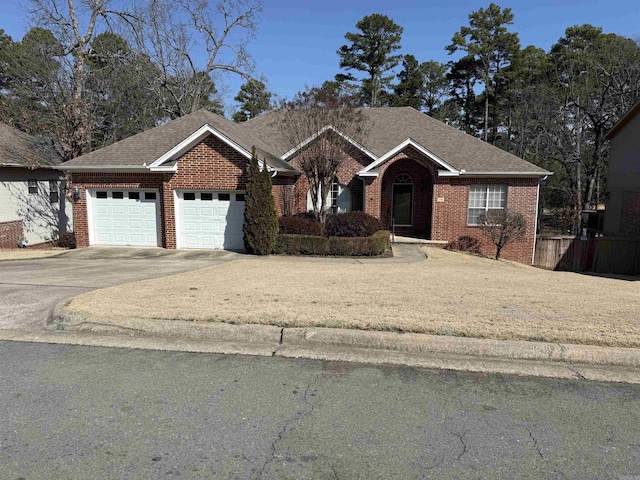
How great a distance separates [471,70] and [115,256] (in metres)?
37.1

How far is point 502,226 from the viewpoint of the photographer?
702 inches

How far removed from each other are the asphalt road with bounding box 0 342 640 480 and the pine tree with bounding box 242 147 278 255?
32.4 ft

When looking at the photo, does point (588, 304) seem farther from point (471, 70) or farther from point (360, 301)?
point (471, 70)

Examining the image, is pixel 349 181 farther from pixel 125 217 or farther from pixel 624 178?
pixel 624 178

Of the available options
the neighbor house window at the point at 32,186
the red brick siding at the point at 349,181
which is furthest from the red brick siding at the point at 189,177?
the neighbor house window at the point at 32,186

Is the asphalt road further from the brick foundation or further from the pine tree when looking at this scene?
the brick foundation

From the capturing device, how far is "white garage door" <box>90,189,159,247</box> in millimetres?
17188

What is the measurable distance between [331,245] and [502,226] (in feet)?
24.0

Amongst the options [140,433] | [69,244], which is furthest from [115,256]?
[140,433]

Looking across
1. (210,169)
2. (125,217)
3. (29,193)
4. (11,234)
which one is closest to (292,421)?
(210,169)

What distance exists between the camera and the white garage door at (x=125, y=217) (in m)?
17.2

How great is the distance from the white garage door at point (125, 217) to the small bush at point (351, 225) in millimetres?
6665

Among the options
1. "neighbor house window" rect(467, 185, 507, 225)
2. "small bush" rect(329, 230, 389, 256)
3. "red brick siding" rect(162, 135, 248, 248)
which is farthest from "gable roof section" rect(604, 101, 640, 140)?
"red brick siding" rect(162, 135, 248, 248)

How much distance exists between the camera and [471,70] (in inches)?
1642
